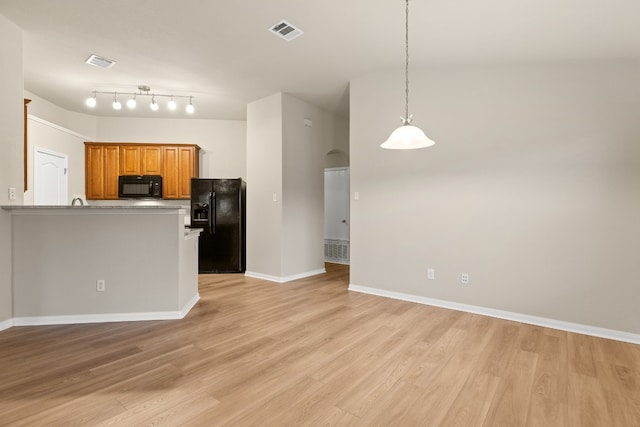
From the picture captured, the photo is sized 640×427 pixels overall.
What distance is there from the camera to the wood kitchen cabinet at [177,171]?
243 inches

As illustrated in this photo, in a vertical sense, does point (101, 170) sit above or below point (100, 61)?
below

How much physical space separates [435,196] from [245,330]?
8.65ft

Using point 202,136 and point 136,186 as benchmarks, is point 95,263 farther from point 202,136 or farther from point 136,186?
point 202,136

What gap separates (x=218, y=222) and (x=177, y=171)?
1508mm

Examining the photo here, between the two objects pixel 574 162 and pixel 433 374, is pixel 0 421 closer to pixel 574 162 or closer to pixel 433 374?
pixel 433 374

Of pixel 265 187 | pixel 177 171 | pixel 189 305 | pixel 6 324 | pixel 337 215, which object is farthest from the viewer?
pixel 337 215

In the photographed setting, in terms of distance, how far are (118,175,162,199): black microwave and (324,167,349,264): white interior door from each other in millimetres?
3603

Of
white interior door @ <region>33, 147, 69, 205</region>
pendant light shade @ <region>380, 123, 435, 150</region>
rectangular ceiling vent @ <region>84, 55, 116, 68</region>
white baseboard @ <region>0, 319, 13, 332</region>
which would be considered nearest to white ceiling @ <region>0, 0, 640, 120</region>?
rectangular ceiling vent @ <region>84, 55, 116, 68</region>

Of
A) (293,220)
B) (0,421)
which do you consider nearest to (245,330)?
(0,421)

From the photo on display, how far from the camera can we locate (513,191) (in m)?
3.35

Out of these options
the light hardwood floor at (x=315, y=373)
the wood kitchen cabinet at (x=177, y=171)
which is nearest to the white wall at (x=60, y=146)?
the wood kitchen cabinet at (x=177, y=171)

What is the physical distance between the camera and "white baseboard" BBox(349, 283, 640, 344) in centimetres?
290

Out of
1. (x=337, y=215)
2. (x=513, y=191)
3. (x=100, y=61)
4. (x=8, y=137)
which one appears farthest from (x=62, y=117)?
(x=513, y=191)

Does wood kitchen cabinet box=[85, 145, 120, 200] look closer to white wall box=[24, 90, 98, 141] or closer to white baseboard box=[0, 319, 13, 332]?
white wall box=[24, 90, 98, 141]
